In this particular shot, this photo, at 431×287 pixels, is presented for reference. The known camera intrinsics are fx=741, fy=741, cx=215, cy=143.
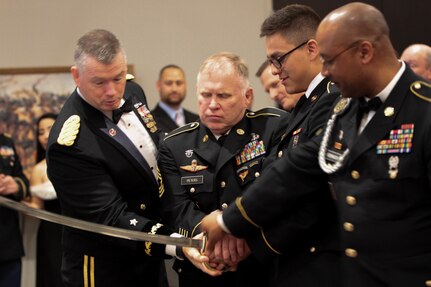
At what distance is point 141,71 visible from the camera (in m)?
6.61

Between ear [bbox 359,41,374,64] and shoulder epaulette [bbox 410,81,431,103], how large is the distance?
0.15 m

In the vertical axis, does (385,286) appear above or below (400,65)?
below

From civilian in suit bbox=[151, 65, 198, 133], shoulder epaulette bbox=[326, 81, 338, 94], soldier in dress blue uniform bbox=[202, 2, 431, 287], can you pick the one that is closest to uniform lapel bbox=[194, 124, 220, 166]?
shoulder epaulette bbox=[326, 81, 338, 94]

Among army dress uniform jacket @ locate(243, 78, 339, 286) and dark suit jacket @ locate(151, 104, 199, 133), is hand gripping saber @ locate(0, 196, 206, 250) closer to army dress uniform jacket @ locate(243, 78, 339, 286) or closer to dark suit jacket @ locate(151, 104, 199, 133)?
army dress uniform jacket @ locate(243, 78, 339, 286)

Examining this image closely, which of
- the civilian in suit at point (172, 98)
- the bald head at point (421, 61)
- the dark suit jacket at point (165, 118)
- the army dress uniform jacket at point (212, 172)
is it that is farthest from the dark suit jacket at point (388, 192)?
the civilian in suit at point (172, 98)

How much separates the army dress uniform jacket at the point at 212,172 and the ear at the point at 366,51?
87cm

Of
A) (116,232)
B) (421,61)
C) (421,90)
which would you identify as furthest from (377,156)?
(421,61)

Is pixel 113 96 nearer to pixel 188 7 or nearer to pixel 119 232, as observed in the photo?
pixel 119 232

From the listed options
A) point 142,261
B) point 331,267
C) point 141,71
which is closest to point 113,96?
point 142,261

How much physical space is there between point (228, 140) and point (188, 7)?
3695mm

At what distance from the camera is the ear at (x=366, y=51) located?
2.20 m

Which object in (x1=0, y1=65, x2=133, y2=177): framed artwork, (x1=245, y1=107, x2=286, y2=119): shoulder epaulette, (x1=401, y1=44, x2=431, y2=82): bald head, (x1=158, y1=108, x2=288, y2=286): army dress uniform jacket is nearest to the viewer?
(x1=158, y1=108, x2=288, y2=286): army dress uniform jacket

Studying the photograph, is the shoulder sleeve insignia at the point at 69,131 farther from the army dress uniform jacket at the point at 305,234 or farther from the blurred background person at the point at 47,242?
the blurred background person at the point at 47,242

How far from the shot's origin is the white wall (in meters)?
6.55
